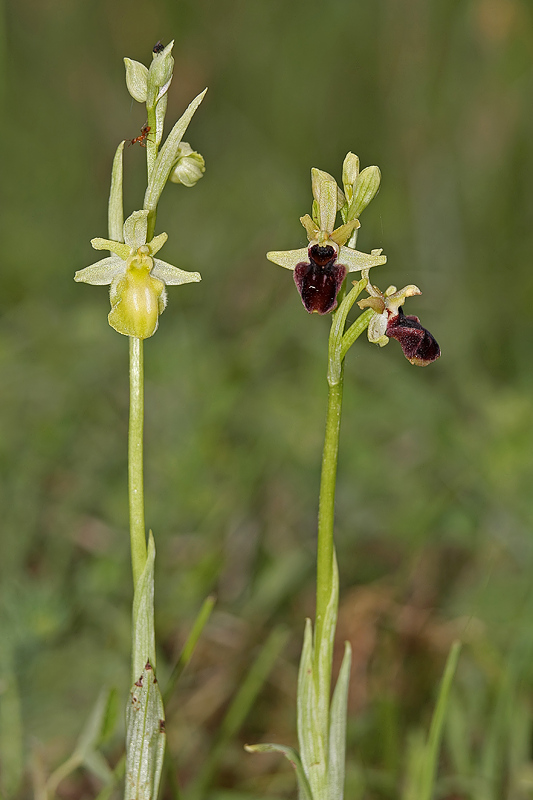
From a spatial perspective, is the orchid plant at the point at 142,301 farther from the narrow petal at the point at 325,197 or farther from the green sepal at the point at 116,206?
the narrow petal at the point at 325,197

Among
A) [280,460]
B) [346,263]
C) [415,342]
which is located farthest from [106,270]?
[280,460]

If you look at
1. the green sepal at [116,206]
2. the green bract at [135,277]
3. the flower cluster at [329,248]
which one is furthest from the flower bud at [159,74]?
the flower cluster at [329,248]

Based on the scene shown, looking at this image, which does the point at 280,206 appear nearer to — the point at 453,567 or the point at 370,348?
the point at 370,348

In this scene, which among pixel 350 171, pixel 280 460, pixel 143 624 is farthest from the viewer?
pixel 280 460

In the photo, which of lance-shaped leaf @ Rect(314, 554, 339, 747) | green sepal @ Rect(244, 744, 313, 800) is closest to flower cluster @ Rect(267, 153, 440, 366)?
lance-shaped leaf @ Rect(314, 554, 339, 747)

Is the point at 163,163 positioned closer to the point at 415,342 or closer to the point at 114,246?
the point at 114,246

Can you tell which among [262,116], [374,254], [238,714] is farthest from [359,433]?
[262,116]
